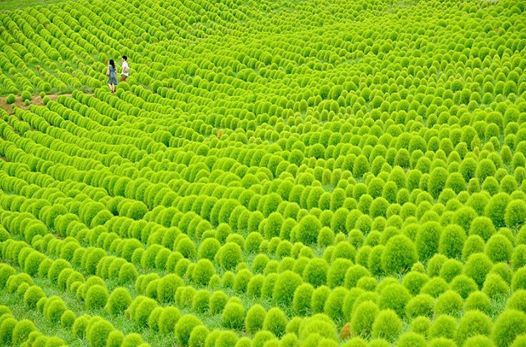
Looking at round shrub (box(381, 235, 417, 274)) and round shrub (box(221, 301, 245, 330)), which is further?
round shrub (box(381, 235, 417, 274))

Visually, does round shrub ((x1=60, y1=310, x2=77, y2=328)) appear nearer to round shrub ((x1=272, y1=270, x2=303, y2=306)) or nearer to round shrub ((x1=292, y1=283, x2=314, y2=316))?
round shrub ((x1=272, y1=270, x2=303, y2=306))

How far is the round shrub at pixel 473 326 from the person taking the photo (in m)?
7.28

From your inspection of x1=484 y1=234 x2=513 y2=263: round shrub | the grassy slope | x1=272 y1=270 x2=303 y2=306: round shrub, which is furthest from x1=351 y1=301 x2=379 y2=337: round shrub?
the grassy slope

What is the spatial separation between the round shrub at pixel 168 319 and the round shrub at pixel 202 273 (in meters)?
1.33

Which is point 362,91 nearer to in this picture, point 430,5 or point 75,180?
point 75,180

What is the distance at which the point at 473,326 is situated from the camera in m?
7.29

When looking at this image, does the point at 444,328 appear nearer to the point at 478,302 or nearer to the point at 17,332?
the point at 478,302

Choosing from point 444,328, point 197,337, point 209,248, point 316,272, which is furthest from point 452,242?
point 209,248

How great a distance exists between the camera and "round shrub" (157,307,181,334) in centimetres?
986

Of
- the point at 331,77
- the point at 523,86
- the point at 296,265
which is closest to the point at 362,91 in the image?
the point at 331,77

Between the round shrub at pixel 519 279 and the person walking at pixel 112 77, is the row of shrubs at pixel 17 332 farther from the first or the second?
the person walking at pixel 112 77

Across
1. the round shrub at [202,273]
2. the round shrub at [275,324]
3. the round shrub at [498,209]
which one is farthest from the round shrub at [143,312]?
the round shrub at [498,209]

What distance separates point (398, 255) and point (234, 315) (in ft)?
8.85

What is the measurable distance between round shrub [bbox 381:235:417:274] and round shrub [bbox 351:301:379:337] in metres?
1.54
